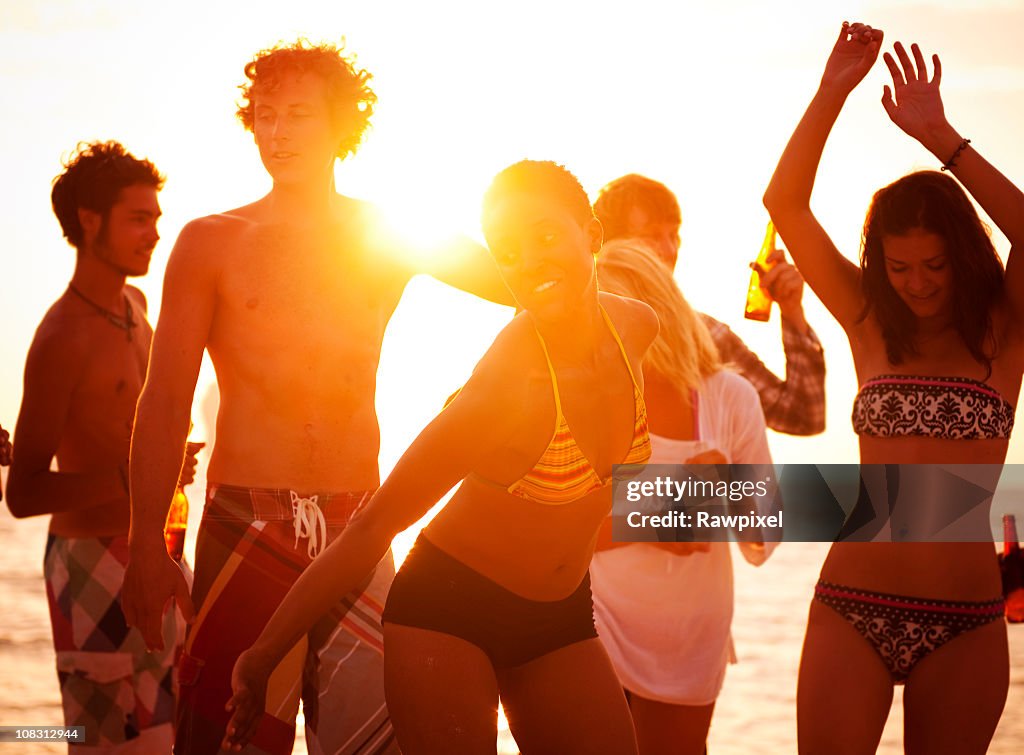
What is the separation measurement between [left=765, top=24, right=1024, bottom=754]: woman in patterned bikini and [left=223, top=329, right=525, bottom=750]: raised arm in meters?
1.50

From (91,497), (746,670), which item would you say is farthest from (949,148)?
(746,670)

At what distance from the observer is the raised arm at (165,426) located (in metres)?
4.62

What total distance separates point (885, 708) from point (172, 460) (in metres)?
2.65

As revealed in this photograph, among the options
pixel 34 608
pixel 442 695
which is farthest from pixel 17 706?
pixel 442 695

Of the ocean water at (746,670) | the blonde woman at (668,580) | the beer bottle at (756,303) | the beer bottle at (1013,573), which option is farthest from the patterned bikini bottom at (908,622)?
the ocean water at (746,670)

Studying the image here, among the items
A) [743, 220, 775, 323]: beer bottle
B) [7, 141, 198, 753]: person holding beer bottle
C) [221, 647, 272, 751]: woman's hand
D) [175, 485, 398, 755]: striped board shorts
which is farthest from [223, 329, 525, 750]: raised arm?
[7, 141, 198, 753]: person holding beer bottle

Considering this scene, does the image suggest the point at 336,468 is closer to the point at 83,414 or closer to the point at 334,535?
the point at 334,535

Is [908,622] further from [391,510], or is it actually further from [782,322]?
[391,510]

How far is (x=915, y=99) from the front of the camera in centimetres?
490

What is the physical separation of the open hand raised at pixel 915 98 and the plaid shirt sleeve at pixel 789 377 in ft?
4.03

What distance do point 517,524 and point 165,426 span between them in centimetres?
135

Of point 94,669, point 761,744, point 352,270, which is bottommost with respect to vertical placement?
point 761,744

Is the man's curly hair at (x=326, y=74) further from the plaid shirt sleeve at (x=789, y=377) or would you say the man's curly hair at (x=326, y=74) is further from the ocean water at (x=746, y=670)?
the ocean water at (x=746, y=670)

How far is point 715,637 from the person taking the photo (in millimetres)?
6031
